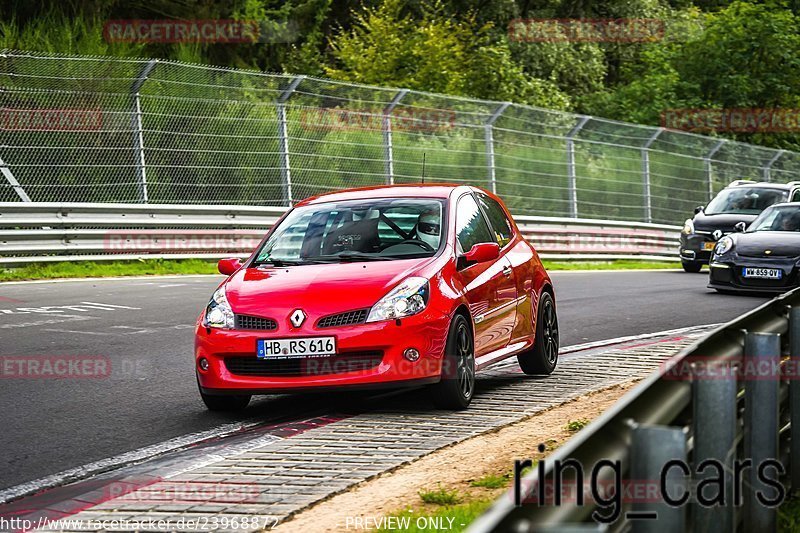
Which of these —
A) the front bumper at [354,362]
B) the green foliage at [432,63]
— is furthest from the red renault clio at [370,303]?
the green foliage at [432,63]

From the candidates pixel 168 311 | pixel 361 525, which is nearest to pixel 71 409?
pixel 361 525

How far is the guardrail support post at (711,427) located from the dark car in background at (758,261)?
14.2 meters

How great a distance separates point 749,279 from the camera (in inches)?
725

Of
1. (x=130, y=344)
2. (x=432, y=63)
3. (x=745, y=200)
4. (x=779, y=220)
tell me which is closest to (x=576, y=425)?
(x=130, y=344)

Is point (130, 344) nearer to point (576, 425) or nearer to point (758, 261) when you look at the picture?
point (576, 425)

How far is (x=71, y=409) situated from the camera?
8547 mm

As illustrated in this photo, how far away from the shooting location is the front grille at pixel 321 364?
8.16 metres

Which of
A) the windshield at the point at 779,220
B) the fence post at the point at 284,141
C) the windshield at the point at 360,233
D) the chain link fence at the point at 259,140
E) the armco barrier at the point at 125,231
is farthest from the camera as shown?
the fence post at the point at 284,141

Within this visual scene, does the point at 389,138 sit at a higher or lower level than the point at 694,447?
higher

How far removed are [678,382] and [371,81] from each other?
1345 inches

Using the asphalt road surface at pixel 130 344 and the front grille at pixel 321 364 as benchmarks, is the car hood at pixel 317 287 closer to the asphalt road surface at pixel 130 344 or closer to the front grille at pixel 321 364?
the front grille at pixel 321 364

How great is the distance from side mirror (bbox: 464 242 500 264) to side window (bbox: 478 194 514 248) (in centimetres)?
86

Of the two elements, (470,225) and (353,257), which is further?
(470,225)

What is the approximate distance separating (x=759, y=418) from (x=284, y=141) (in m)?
18.0
